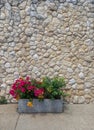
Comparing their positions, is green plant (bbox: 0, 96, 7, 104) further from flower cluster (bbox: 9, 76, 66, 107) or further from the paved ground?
flower cluster (bbox: 9, 76, 66, 107)

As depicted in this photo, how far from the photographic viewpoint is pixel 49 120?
5.79 m

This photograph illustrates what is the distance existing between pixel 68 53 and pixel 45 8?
1198mm

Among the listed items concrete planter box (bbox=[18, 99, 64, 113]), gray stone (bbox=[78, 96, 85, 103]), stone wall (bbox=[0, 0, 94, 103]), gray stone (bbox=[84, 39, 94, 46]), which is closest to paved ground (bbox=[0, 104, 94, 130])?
concrete planter box (bbox=[18, 99, 64, 113])

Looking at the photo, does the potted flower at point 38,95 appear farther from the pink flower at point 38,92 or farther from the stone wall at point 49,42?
the stone wall at point 49,42

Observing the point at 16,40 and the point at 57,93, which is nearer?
the point at 57,93

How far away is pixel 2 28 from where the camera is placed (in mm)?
6750

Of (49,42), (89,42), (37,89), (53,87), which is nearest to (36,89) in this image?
(37,89)

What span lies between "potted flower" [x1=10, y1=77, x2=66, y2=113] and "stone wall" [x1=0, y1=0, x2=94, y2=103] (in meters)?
0.53

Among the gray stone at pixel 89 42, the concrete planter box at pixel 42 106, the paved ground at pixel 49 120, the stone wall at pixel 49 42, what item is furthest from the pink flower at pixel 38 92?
the gray stone at pixel 89 42

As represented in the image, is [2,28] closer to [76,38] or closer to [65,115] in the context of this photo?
[76,38]

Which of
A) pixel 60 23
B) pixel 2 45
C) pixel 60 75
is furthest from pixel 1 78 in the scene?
pixel 60 23

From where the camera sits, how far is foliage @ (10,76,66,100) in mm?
6219

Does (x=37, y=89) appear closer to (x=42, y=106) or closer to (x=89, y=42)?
(x=42, y=106)

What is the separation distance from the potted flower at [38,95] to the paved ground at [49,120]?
18 centimetres
